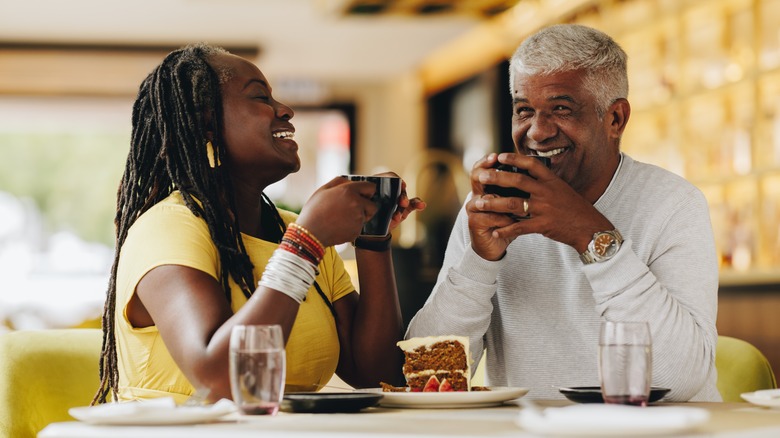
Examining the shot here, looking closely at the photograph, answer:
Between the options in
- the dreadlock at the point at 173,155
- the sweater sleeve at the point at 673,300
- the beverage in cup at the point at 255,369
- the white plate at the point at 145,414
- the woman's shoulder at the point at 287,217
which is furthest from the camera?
the woman's shoulder at the point at 287,217

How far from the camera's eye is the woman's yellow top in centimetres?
164

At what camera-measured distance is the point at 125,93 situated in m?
10.3

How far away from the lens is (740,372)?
6.59 ft

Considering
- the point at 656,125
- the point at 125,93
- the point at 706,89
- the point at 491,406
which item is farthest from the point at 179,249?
the point at 125,93

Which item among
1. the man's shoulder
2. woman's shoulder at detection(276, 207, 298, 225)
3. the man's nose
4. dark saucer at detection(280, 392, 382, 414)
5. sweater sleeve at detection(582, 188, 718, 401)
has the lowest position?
dark saucer at detection(280, 392, 382, 414)

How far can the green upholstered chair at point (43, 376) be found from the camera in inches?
76.5

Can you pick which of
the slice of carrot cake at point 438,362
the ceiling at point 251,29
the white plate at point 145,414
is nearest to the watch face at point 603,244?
the slice of carrot cake at point 438,362

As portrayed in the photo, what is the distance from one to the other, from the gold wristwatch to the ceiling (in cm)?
512

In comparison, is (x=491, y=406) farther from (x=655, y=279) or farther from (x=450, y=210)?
(x=450, y=210)

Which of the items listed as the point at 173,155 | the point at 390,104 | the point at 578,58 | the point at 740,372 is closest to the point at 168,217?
the point at 173,155

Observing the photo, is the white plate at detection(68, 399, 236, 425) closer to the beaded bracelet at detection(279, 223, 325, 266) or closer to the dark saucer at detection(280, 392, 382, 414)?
the dark saucer at detection(280, 392, 382, 414)

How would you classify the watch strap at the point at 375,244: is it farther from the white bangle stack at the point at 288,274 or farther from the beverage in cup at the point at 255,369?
the beverage in cup at the point at 255,369

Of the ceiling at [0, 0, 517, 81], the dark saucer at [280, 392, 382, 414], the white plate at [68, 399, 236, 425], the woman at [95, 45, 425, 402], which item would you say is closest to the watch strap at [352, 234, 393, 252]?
the woman at [95, 45, 425, 402]

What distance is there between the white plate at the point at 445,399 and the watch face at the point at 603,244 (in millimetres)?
310
